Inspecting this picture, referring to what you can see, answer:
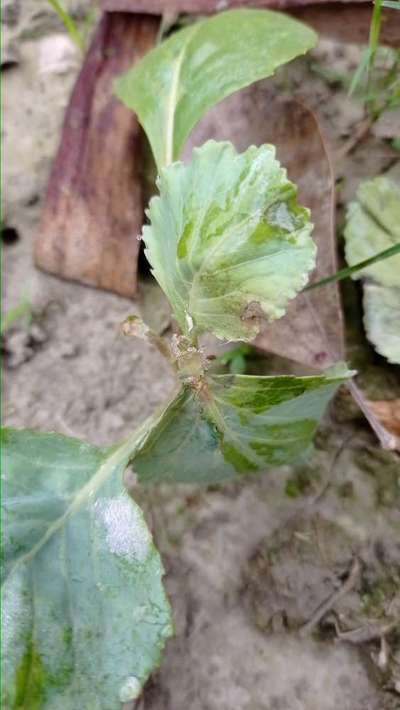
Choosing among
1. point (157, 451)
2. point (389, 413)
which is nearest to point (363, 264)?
point (389, 413)

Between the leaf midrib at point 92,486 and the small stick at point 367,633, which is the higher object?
the leaf midrib at point 92,486

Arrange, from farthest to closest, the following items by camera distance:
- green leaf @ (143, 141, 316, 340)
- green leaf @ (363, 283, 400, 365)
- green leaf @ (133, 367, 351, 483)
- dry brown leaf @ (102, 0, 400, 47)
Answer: dry brown leaf @ (102, 0, 400, 47), green leaf @ (363, 283, 400, 365), green leaf @ (133, 367, 351, 483), green leaf @ (143, 141, 316, 340)

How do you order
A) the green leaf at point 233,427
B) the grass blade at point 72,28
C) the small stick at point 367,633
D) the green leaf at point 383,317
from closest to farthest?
the green leaf at point 233,427 → the small stick at point 367,633 → the green leaf at point 383,317 → the grass blade at point 72,28

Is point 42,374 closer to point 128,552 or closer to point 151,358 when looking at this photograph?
point 151,358

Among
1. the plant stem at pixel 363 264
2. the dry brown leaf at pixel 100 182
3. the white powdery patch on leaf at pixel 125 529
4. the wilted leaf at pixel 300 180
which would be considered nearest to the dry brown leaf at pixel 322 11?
the dry brown leaf at pixel 100 182

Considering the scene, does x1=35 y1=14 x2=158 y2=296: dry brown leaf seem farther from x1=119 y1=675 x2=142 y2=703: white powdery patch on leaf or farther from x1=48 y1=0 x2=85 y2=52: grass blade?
x1=119 y1=675 x2=142 y2=703: white powdery patch on leaf

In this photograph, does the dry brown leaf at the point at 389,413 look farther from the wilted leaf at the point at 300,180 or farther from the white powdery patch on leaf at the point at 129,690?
the white powdery patch on leaf at the point at 129,690

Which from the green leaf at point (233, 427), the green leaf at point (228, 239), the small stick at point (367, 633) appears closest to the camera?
the green leaf at point (228, 239)

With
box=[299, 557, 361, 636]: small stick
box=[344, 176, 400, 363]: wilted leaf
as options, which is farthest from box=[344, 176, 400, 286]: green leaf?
box=[299, 557, 361, 636]: small stick
